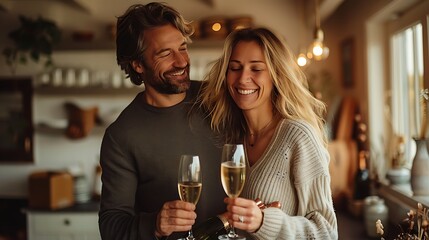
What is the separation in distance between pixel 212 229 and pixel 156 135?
475mm

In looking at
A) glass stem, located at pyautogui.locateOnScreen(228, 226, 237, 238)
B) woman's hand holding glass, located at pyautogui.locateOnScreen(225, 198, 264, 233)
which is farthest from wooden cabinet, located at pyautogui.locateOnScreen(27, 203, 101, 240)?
woman's hand holding glass, located at pyautogui.locateOnScreen(225, 198, 264, 233)

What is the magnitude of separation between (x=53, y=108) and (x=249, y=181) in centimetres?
373

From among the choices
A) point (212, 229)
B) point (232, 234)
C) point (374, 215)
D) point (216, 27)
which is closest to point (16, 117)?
point (216, 27)

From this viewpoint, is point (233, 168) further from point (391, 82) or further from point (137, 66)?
point (391, 82)

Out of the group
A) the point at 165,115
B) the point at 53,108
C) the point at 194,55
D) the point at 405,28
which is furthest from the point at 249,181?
the point at 53,108

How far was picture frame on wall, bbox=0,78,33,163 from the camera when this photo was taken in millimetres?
5031

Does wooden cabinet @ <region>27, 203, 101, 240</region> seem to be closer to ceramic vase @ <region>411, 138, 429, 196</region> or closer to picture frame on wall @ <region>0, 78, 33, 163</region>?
picture frame on wall @ <region>0, 78, 33, 163</region>

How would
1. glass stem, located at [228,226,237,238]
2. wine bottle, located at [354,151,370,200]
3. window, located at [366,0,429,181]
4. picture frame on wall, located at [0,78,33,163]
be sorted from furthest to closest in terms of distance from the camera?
picture frame on wall, located at [0,78,33,163] < wine bottle, located at [354,151,370,200] < window, located at [366,0,429,181] < glass stem, located at [228,226,237,238]

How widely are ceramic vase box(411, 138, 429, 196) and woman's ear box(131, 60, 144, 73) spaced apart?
5.28ft

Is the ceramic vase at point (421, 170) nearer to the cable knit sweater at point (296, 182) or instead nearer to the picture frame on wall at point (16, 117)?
the cable knit sweater at point (296, 182)

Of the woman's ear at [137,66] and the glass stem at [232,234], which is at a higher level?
the woman's ear at [137,66]

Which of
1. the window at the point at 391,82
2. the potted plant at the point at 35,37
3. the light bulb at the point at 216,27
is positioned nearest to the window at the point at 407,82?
the window at the point at 391,82

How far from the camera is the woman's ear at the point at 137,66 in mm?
1994

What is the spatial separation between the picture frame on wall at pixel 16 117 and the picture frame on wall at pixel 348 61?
304 cm
